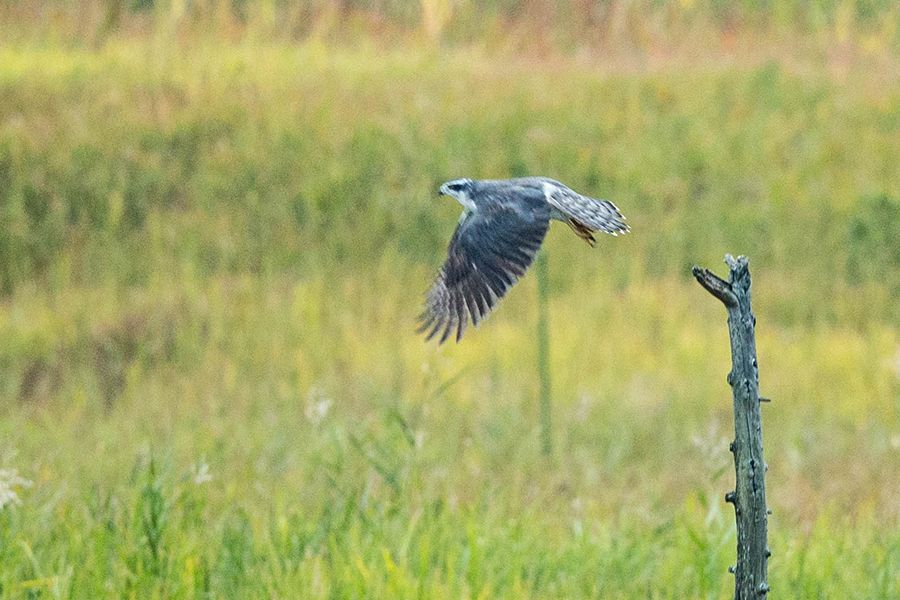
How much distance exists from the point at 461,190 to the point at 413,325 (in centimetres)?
438

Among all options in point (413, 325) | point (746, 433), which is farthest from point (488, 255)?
point (413, 325)

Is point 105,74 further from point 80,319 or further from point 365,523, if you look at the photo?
point 365,523

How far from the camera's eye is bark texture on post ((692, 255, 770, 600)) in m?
2.43

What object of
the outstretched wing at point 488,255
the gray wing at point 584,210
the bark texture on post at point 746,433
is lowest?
the bark texture on post at point 746,433

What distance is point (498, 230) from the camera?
2.97m

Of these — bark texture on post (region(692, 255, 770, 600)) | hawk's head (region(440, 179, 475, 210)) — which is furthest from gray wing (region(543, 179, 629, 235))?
bark texture on post (region(692, 255, 770, 600))

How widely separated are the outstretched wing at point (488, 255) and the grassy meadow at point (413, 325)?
703 mm

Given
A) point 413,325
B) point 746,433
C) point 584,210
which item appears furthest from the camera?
point 413,325

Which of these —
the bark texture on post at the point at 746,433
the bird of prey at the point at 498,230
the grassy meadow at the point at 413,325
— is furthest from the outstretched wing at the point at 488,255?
the grassy meadow at the point at 413,325

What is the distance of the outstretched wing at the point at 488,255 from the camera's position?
9.68 feet

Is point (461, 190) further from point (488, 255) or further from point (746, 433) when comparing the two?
point (746, 433)

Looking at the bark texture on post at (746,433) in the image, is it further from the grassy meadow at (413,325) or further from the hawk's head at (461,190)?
the grassy meadow at (413,325)

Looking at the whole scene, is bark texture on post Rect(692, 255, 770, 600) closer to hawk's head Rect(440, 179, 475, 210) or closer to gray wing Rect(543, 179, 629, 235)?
gray wing Rect(543, 179, 629, 235)

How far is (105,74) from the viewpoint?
10.1 meters
